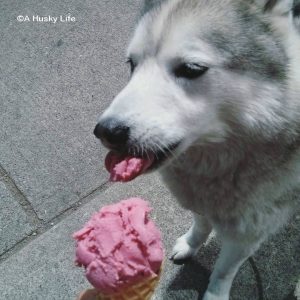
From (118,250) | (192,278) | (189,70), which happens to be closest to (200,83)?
(189,70)

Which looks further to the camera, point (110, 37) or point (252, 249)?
point (110, 37)

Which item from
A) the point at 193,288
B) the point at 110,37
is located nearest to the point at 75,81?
the point at 110,37

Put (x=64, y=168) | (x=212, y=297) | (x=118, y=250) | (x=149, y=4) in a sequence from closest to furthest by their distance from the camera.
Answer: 1. (x=118, y=250)
2. (x=149, y=4)
3. (x=212, y=297)
4. (x=64, y=168)

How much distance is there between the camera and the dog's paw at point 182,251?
2334 mm

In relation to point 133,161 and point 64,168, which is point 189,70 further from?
point 64,168

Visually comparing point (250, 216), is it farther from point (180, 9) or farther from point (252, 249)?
point (180, 9)

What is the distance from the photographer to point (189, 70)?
4.55 ft

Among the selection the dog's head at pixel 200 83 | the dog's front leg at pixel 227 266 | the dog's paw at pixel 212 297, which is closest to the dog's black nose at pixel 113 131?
the dog's head at pixel 200 83

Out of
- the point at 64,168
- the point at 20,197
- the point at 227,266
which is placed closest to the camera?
the point at 227,266

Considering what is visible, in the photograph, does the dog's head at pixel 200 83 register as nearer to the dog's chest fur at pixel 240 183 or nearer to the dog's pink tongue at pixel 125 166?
the dog's pink tongue at pixel 125 166

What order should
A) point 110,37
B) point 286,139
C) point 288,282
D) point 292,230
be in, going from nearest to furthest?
1. point 286,139
2. point 288,282
3. point 292,230
4. point 110,37

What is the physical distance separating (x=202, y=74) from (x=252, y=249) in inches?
35.8

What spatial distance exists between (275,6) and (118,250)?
0.95 metres

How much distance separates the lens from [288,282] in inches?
90.5
